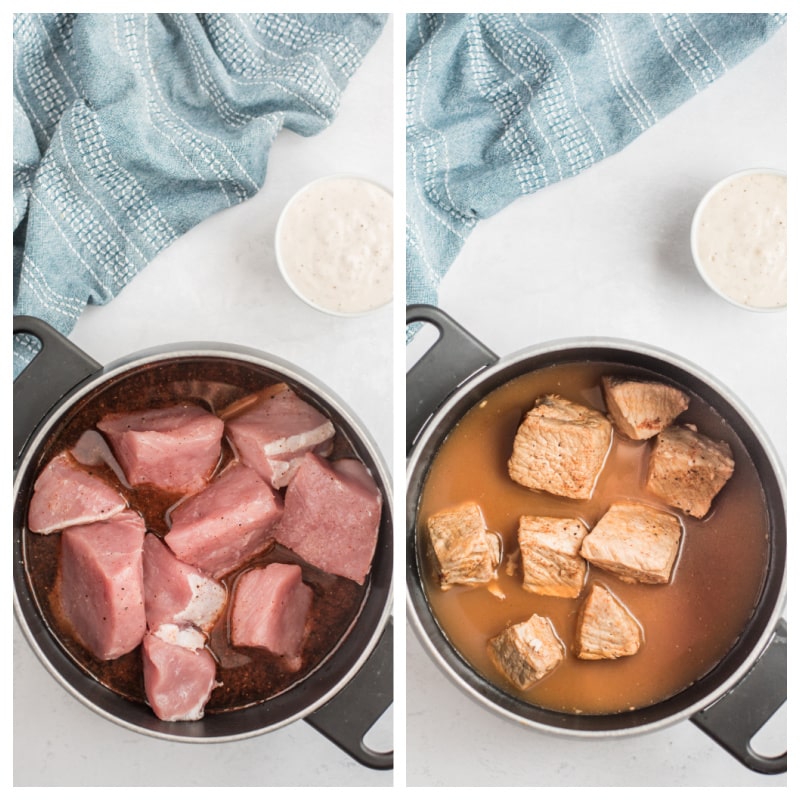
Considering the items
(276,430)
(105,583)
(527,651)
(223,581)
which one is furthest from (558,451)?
(105,583)

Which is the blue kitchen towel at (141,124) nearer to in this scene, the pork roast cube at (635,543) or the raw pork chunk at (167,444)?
the raw pork chunk at (167,444)

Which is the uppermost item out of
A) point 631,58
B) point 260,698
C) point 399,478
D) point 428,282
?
point 631,58

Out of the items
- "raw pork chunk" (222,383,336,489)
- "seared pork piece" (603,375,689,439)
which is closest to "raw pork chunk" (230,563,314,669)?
"raw pork chunk" (222,383,336,489)

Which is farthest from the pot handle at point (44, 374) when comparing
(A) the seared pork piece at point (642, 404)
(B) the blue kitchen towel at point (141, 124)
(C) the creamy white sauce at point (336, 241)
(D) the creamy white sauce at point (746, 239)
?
(D) the creamy white sauce at point (746, 239)

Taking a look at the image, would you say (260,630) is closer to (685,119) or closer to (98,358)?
(98,358)

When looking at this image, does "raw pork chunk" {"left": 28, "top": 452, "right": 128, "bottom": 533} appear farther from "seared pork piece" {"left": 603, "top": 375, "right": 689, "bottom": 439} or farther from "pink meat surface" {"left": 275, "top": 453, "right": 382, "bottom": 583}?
"seared pork piece" {"left": 603, "top": 375, "right": 689, "bottom": 439}

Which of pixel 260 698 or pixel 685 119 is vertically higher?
pixel 685 119
